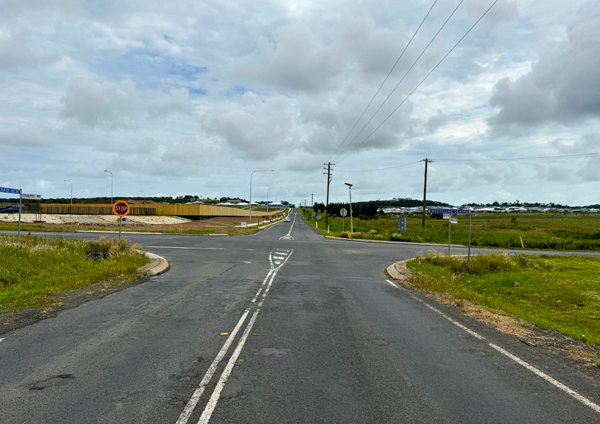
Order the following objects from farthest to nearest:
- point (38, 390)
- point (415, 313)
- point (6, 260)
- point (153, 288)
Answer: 1. point (6, 260)
2. point (153, 288)
3. point (415, 313)
4. point (38, 390)

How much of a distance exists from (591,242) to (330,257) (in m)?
29.6

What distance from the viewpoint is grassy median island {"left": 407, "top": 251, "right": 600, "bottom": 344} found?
9.43 m

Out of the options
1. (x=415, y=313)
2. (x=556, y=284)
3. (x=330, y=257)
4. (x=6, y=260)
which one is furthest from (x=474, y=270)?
(x=6, y=260)

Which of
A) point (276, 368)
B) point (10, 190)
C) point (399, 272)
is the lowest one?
point (399, 272)

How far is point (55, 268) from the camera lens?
44.8 feet

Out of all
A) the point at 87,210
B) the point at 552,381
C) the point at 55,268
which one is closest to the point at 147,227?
the point at 55,268

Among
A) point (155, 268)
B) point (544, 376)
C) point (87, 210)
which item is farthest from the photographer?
point (87, 210)

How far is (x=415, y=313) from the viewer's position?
9.27 meters

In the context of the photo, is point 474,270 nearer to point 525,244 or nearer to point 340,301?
point 340,301

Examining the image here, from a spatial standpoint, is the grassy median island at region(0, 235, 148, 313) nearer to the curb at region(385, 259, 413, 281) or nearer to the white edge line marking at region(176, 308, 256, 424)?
the white edge line marking at region(176, 308, 256, 424)

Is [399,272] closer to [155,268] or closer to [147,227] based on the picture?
[155,268]

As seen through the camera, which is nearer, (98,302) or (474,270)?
(98,302)

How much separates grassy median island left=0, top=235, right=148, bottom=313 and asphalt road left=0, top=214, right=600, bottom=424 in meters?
1.97

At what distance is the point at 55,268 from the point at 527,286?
16.7 m
